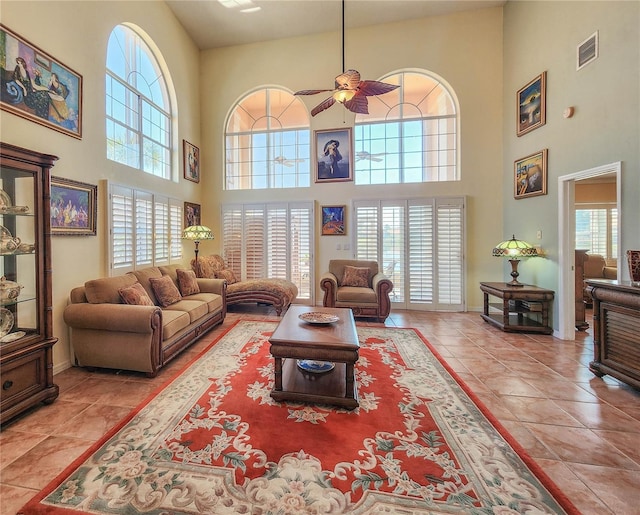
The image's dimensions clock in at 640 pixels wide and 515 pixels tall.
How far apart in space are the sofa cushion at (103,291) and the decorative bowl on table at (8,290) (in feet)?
2.41

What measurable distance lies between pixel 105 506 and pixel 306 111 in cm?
639

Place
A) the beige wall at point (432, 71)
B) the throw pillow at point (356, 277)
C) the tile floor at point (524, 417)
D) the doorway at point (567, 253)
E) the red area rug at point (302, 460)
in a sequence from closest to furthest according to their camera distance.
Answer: the red area rug at point (302, 460) → the tile floor at point (524, 417) → the doorway at point (567, 253) → the throw pillow at point (356, 277) → the beige wall at point (432, 71)

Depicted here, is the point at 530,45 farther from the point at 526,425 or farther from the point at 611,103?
the point at 526,425

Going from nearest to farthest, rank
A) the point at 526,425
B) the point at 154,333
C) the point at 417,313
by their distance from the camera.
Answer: the point at 526,425 → the point at 154,333 → the point at 417,313

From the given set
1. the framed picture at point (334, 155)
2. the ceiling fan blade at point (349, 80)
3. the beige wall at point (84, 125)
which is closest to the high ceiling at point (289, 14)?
the beige wall at point (84, 125)

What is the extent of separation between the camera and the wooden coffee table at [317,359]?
233cm

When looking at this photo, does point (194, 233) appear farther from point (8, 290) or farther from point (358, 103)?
point (358, 103)

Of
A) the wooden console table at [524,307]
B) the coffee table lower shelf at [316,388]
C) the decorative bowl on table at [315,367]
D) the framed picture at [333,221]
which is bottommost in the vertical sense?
the coffee table lower shelf at [316,388]

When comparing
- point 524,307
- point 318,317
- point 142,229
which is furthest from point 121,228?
point 524,307

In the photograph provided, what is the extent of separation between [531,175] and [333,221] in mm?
3457

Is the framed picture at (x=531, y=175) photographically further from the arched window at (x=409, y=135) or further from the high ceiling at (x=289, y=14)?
the high ceiling at (x=289, y=14)

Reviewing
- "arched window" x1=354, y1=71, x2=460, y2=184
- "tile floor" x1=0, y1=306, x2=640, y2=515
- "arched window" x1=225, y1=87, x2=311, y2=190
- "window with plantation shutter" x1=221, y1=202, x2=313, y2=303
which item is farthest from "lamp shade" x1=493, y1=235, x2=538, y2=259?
"arched window" x1=225, y1=87, x2=311, y2=190

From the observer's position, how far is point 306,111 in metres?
6.02

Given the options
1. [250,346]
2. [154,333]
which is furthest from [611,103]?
[154,333]
